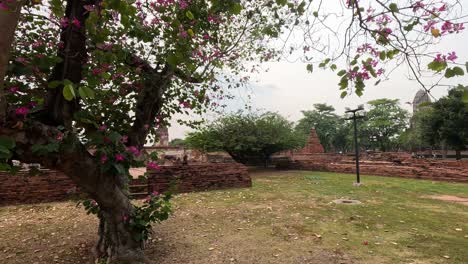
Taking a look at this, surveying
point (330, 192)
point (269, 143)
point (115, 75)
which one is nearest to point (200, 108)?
point (115, 75)

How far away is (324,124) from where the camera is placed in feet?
157

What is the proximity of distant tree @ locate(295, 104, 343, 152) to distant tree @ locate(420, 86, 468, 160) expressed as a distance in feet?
69.6

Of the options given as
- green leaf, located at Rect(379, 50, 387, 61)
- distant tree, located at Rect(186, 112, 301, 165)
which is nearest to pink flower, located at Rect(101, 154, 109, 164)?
green leaf, located at Rect(379, 50, 387, 61)

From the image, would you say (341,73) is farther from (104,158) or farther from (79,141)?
(79,141)

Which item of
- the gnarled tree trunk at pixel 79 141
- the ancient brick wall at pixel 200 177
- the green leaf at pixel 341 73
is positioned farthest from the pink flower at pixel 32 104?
the ancient brick wall at pixel 200 177

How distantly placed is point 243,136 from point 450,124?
56.3ft

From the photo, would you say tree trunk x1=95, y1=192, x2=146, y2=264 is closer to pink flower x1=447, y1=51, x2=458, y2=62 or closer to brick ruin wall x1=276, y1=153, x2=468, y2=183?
pink flower x1=447, y1=51, x2=458, y2=62

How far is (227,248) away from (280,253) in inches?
30.8

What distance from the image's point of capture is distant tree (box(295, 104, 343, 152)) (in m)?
47.7

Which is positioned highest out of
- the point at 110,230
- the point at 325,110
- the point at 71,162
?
the point at 325,110

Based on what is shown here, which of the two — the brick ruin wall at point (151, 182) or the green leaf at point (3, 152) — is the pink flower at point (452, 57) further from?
the brick ruin wall at point (151, 182)

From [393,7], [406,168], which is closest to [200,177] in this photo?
[393,7]

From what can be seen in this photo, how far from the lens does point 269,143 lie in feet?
58.0

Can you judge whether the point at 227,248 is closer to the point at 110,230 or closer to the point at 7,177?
the point at 110,230
